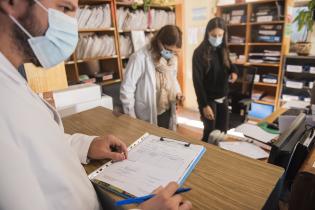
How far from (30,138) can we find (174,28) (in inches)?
59.7

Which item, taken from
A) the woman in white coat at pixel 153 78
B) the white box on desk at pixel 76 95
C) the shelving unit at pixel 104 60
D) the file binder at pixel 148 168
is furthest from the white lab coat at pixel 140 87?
the shelving unit at pixel 104 60

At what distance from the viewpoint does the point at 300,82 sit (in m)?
3.35

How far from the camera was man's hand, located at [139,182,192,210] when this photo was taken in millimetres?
544

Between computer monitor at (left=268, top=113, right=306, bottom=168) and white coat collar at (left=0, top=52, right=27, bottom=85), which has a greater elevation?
white coat collar at (left=0, top=52, right=27, bottom=85)

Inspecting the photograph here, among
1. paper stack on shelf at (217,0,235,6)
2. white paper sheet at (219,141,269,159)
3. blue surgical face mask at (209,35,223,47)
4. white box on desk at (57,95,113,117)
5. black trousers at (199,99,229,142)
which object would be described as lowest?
black trousers at (199,99,229,142)

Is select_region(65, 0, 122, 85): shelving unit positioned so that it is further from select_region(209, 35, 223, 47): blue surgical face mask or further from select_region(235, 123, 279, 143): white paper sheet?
select_region(235, 123, 279, 143): white paper sheet

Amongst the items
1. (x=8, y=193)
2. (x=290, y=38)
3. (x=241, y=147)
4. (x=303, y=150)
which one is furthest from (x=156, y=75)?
(x=290, y=38)

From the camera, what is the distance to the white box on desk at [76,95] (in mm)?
1454

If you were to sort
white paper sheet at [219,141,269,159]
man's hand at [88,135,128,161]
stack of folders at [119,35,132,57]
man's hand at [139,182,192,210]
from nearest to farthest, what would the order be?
man's hand at [139,182,192,210] → man's hand at [88,135,128,161] → white paper sheet at [219,141,269,159] → stack of folders at [119,35,132,57]

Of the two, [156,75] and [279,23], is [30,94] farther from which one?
[279,23]

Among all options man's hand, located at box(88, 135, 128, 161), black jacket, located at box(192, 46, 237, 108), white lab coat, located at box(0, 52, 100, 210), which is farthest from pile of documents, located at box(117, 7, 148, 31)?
white lab coat, located at box(0, 52, 100, 210)

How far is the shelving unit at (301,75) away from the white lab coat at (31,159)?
362cm

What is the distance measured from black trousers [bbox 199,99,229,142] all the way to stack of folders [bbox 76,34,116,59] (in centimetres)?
167

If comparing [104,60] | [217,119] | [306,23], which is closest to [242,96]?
[217,119]
